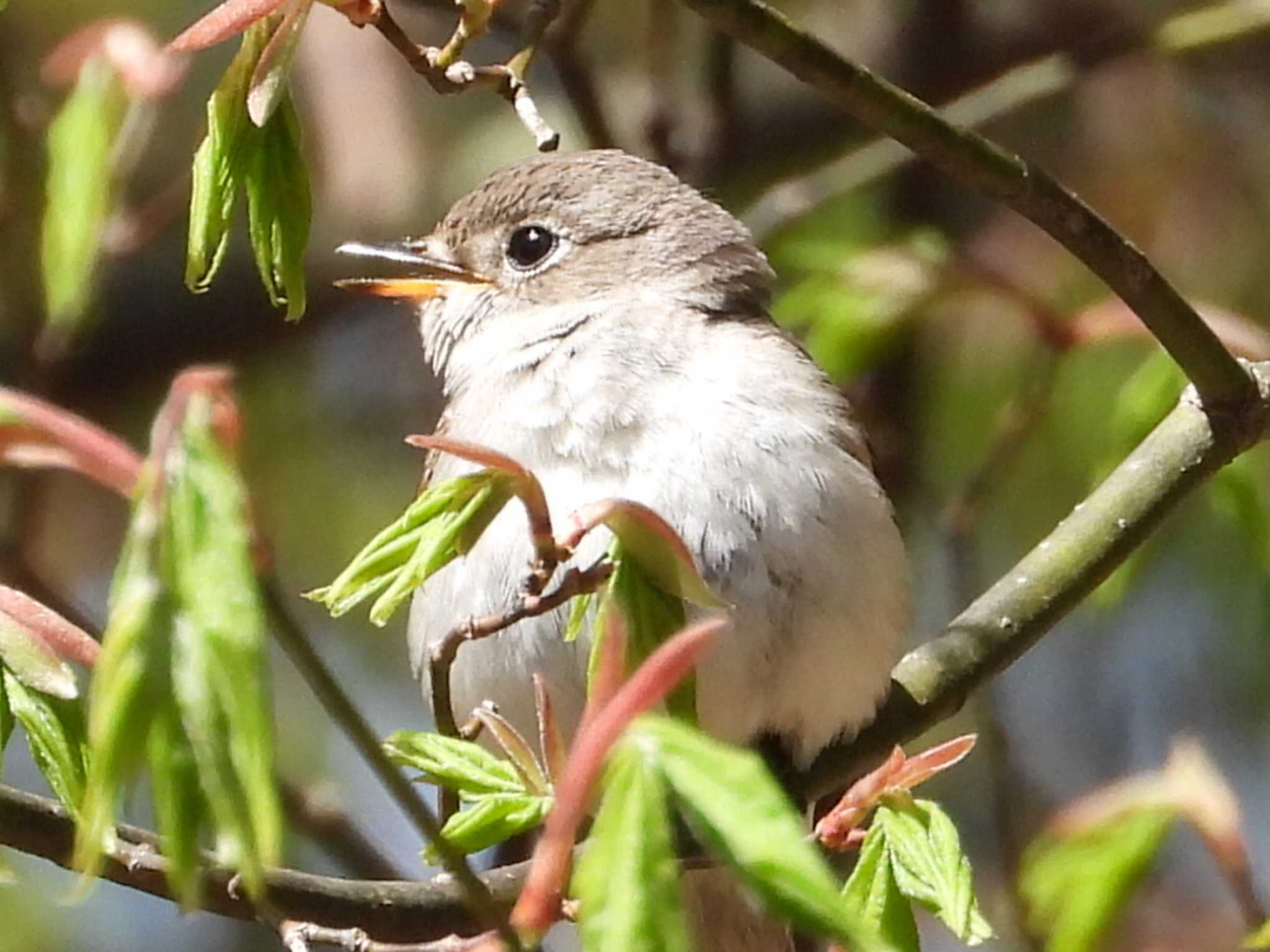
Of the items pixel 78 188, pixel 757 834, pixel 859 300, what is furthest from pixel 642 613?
pixel 859 300

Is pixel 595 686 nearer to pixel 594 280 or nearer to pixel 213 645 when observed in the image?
pixel 213 645

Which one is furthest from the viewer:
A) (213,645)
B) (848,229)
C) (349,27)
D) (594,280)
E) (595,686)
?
(349,27)

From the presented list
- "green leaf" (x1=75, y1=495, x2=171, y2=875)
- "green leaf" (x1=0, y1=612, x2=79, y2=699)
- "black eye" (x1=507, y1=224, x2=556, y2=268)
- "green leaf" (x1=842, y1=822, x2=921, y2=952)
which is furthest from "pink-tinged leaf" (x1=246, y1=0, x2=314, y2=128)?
"black eye" (x1=507, y1=224, x2=556, y2=268)

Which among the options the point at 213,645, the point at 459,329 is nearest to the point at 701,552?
the point at 459,329

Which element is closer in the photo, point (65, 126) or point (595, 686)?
point (595, 686)

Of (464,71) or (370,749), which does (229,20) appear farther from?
(370,749)

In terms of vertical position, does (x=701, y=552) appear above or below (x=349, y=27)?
below

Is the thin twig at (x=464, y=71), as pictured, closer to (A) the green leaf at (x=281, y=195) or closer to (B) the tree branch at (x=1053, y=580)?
(A) the green leaf at (x=281, y=195)
